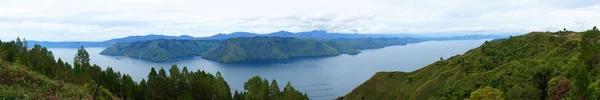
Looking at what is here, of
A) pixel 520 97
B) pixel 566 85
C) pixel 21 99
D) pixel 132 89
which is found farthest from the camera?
pixel 132 89

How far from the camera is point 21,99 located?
21594mm

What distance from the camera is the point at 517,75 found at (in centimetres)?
7525

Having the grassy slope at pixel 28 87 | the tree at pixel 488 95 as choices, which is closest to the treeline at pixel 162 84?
the tree at pixel 488 95

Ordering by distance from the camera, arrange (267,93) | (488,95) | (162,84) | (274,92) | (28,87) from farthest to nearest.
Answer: (274,92) < (267,93) < (162,84) < (488,95) < (28,87)

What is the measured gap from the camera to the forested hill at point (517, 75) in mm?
57531

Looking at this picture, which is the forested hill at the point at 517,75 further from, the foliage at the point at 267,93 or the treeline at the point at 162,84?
the treeline at the point at 162,84

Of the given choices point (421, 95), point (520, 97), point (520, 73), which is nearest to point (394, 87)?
point (421, 95)

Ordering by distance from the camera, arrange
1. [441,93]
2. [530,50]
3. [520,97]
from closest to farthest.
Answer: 1. [520,97]
2. [441,93]
3. [530,50]

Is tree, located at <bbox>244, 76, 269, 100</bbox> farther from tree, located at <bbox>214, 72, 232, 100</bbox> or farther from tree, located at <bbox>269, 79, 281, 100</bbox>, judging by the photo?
tree, located at <bbox>214, 72, 232, 100</bbox>

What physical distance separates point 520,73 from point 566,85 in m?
20.8

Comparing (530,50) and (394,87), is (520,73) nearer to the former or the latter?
(530,50)

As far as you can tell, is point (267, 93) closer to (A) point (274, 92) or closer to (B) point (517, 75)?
(A) point (274, 92)

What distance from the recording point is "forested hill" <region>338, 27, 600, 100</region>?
57.5 m

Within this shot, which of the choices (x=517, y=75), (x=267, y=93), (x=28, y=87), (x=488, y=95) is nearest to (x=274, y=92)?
(x=267, y=93)
